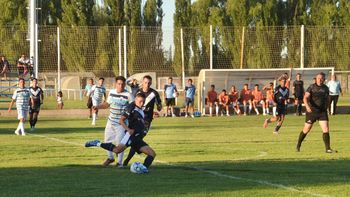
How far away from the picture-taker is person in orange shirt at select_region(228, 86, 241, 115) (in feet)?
142

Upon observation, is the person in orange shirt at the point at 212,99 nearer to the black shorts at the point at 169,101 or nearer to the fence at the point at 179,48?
the black shorts at the point at 169,101

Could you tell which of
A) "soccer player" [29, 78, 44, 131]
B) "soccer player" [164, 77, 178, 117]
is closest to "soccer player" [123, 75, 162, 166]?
"soccer player" [29, 78, 44, 131]

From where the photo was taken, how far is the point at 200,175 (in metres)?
14.3

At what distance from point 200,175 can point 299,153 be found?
5426 millimetres

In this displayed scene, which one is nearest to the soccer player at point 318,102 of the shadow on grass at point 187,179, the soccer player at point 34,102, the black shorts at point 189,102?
the shadow on grass at point 187,179

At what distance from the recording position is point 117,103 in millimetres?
16422

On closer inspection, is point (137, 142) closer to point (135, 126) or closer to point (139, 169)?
point (135, 126)

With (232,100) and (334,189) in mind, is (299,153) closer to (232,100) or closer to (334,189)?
(334,189)

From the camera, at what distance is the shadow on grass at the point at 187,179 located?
12.1 meters

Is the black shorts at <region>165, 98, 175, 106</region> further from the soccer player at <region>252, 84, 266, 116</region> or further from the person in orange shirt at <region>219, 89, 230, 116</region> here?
the soccer player at <region>252, 84, 266, 116</region>

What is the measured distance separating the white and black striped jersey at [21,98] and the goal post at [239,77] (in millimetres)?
17511

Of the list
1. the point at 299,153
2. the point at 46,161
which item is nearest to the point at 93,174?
the point at 46,161

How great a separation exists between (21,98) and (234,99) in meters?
18.1

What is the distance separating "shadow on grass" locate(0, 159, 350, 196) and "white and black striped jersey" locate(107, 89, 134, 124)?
1.06 m
